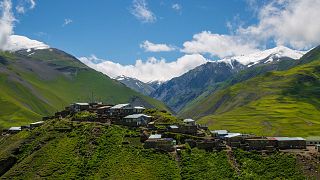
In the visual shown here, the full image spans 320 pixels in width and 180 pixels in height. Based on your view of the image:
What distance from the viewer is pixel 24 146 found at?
403 ft

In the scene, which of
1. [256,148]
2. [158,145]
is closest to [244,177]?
[256,148]

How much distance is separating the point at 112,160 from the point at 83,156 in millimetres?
9771

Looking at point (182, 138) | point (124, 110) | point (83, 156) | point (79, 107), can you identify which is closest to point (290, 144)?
point (182, 138)

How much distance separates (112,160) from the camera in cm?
10375

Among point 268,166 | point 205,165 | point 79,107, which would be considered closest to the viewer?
point 268,166

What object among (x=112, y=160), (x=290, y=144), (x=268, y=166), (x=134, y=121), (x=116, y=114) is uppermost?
(x=116, y=114)

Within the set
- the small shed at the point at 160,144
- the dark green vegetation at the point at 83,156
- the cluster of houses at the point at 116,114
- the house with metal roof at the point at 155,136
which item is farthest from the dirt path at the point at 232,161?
the cluster of houses at the point at 116,114

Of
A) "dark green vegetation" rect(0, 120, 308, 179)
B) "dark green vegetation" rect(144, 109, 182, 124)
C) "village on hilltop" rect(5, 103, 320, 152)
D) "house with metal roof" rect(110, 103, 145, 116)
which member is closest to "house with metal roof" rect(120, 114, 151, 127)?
"village on hilltop" rect(5, 103, 320, 152)

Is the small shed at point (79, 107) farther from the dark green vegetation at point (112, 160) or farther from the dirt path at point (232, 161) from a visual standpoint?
the dirt path at point (232, 161)

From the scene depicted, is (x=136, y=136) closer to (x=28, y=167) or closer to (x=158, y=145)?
(x=158, y=145)

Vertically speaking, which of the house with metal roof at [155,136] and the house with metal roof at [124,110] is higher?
the house with metal roof at [124,110]

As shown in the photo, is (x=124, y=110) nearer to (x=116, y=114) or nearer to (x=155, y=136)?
(x=116, y=114)

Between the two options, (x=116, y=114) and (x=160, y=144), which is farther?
(x=116, y=114)

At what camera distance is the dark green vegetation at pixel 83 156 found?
9788cm
